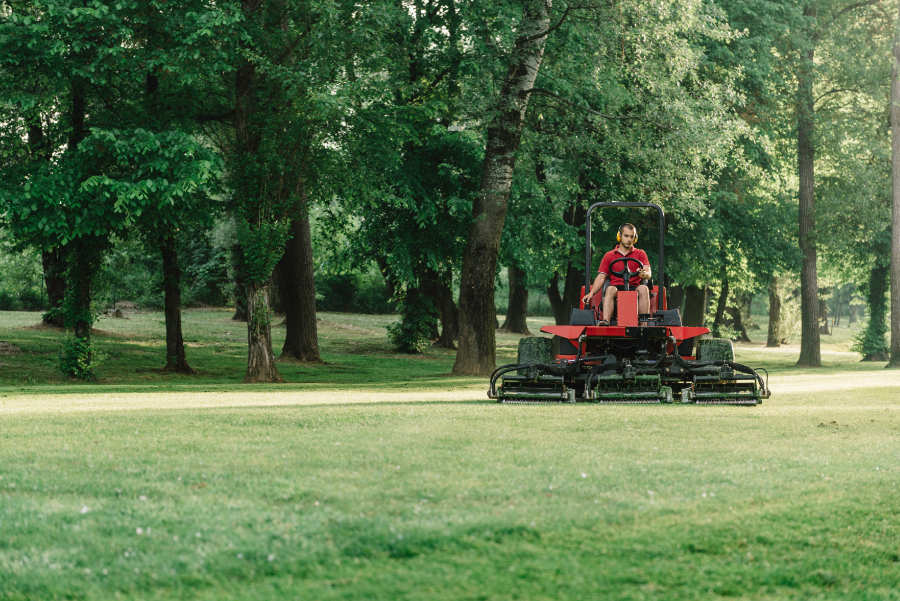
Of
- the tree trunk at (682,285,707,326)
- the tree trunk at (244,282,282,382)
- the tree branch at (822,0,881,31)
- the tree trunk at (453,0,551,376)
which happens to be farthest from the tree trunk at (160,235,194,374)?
the tree branch at (822,0,881,31)

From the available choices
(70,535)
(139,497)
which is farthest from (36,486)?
(70,535)

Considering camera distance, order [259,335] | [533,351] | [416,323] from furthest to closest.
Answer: [416,323]
[259,335]
[533,351]

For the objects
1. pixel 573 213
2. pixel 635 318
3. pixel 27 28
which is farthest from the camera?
pixel 573 213

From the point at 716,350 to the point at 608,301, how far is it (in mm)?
1972

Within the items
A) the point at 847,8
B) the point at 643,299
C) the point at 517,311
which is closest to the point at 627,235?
the point at 643,299

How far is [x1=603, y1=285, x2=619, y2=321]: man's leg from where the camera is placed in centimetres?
1397

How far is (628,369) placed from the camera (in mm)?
13531

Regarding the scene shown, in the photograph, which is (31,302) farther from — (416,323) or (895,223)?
(895,223)

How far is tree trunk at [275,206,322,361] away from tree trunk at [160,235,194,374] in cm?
403

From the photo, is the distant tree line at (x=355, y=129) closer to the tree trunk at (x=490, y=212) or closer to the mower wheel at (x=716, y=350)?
the tree trunk at (x=490, y=212)

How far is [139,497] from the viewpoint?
6.58 meters

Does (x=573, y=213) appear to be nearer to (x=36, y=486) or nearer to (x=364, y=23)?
(x=364, y=23)

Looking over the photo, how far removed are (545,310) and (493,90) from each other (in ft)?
177

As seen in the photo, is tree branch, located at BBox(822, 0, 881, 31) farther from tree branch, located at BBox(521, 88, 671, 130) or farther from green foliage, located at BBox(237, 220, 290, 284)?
green foliage, located at BBox(237, 220, 290, 284)
